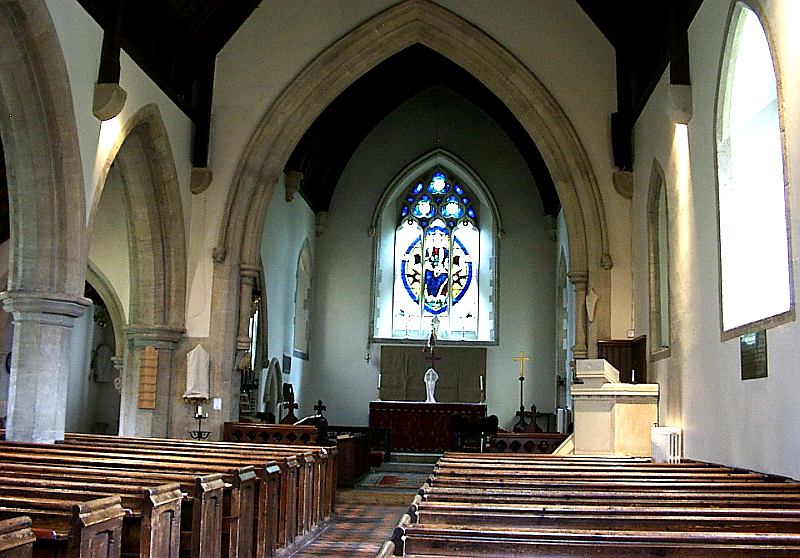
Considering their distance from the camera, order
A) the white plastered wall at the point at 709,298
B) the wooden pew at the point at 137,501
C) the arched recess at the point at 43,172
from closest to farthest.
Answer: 1. the wooden pew at the point at 137,501
2. the white plastered wall at the point at 709,298
3. the arched recess at the point at 43,172

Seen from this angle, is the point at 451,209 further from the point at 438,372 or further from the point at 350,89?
the point at 350,89

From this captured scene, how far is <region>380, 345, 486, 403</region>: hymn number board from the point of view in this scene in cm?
1666

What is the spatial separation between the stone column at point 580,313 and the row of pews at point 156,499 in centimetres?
467

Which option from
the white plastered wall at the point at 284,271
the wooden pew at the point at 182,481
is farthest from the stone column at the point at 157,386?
the wooden pew at the point at 182,481

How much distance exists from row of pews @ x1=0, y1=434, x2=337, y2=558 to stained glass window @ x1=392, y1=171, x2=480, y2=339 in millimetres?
10193

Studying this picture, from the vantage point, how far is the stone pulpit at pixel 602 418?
28.4ft

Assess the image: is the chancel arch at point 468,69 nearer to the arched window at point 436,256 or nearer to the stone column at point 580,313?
the stone column at point 580,313

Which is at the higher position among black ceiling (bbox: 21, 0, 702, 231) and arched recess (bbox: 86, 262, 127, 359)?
black ceiling (bbox: 21, 0, 702, 231)

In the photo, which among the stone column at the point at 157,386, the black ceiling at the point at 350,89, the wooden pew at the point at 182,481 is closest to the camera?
the wooden pew at the point at 182,481

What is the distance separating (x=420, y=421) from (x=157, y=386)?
17.8 feet

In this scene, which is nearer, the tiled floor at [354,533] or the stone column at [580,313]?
the tiled floor at [354,533]

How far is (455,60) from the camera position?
460 inches

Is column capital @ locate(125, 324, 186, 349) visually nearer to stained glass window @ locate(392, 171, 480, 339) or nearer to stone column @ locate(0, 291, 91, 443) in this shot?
stone column @ locate(0, 291, 91, 443)

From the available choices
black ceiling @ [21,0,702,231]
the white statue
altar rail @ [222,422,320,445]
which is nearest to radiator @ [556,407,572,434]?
the white statue
